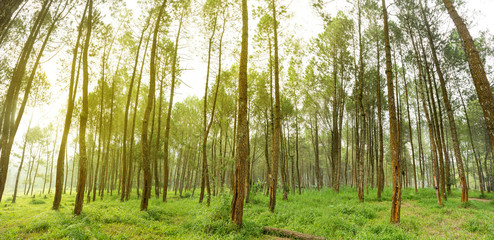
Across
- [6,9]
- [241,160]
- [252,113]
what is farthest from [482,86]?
[252,113]

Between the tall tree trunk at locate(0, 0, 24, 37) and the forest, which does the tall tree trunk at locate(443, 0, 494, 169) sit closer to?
the forest

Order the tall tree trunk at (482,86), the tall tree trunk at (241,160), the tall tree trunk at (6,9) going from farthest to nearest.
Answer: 1. the tall tree trunk at (241,160)
2. the tall tree trunk at (482,86)
3. the tall tree trunk at (6,9)

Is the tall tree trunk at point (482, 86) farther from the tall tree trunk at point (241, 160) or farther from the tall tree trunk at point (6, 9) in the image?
the tall tree trunk at point (6, 9)

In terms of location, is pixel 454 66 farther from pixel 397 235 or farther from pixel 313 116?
pixel 397 235

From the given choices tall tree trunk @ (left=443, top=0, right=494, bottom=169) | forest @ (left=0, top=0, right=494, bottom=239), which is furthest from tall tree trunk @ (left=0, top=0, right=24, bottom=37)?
tall tree trunk @ (left=443, top=0, right=494, bottom=169)

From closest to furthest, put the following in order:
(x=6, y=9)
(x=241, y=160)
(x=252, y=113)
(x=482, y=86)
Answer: (x=6, y=9)
(x=482, y=86)
(x=241, y=160)
(x=252, y=113)

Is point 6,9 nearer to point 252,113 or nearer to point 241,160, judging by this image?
point 241,160

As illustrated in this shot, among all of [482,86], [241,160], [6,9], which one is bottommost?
[241,160]

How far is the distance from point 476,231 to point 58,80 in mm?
26682

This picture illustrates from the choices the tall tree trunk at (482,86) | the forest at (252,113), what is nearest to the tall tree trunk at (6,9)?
the forest at (252,113)

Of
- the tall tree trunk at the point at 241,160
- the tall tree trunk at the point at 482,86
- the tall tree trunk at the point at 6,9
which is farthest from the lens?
the tall tree trunk at the point at 241,160

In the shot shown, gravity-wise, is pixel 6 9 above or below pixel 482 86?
above

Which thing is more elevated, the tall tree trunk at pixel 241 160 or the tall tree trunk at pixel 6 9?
the tall tree trunk at pixel 6 9

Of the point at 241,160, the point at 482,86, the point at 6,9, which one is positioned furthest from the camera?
the point at 241,160
